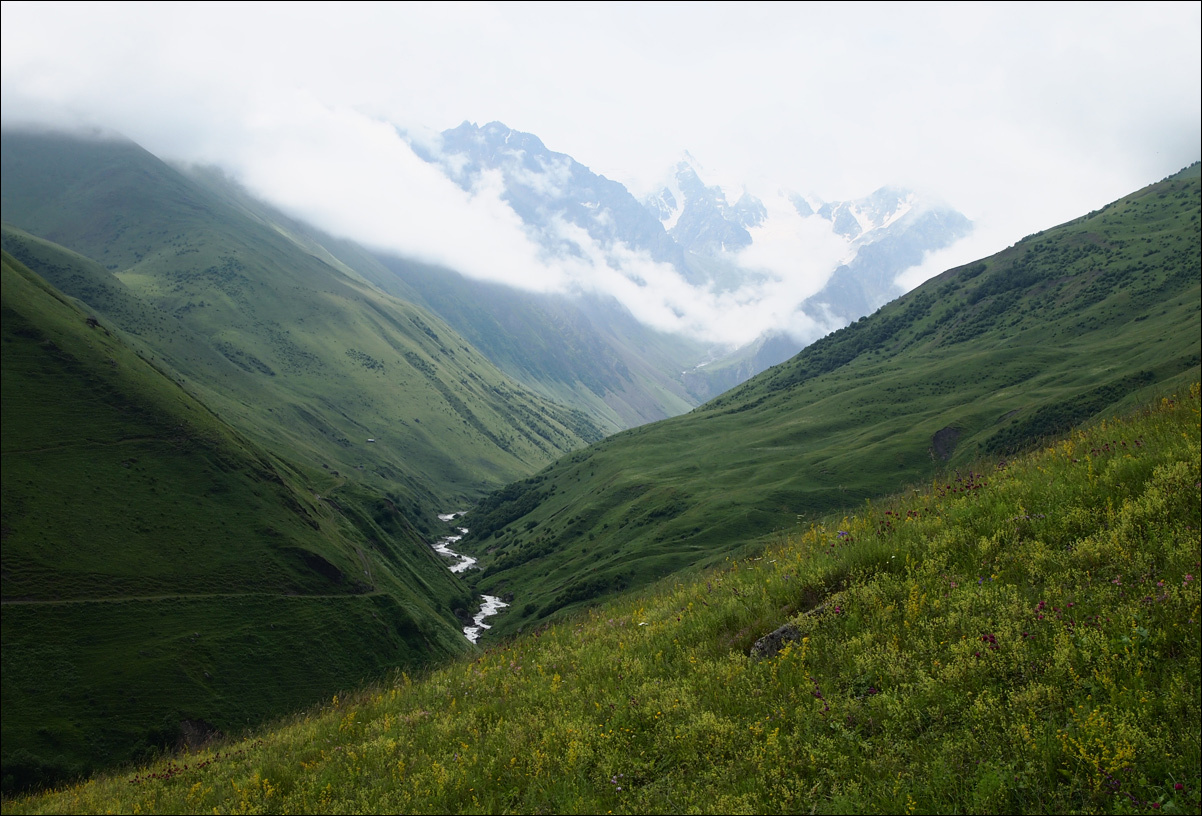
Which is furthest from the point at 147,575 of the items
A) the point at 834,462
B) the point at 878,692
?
the point at 834,462

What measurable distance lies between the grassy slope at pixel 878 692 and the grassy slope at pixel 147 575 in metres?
78.8

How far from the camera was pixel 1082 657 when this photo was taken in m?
8.05

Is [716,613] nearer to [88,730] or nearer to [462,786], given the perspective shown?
[462,786]

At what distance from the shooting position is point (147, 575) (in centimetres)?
9631

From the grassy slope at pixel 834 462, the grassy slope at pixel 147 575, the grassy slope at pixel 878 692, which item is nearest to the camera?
the grassy slope at pixel 878 692

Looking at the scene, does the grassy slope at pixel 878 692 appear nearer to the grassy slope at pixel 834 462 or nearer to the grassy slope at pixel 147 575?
the grassy slope at pixel 147 575

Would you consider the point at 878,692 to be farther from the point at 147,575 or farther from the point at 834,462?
the point at 834,462

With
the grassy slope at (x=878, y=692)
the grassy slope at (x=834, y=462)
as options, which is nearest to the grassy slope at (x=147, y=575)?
the grassy slope at (x=834, y=462)

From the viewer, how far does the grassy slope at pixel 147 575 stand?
77312 mm

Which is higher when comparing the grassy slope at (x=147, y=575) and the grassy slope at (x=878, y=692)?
the grassy slope at (x=878, y=692)

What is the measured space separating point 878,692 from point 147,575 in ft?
375

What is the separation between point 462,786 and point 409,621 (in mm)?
116681

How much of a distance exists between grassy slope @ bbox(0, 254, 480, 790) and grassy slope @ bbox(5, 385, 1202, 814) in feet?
258

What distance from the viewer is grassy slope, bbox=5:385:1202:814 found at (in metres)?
7.28
